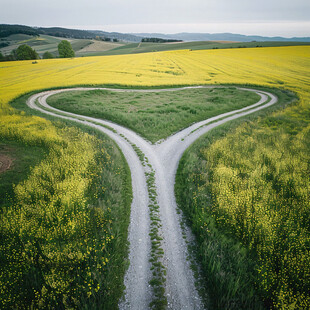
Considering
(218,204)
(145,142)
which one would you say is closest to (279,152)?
(218,204)

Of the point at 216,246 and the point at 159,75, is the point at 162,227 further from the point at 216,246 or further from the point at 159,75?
the point at 159,75

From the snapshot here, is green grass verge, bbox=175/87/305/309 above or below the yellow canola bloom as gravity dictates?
Answer: below

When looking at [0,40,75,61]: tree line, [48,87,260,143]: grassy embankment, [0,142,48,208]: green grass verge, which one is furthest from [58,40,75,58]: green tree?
[0,142,48,208]: green grass verge

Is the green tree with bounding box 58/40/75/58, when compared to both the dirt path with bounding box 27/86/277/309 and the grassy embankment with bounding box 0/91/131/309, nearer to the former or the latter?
the dirt path with bounding box 27/86/277/309

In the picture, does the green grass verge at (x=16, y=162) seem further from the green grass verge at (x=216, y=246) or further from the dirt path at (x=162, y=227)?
the green grass verge at (x=216, y=246)

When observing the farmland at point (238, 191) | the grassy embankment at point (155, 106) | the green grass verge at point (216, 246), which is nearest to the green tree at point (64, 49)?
the grassy embankment at point (155, 106)

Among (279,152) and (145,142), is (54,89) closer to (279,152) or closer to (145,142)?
(145,142)

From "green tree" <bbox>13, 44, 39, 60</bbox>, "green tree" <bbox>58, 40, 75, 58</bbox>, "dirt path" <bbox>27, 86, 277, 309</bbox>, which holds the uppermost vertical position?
"green tree" <bbox>58, 40, 75, 58</bbox>

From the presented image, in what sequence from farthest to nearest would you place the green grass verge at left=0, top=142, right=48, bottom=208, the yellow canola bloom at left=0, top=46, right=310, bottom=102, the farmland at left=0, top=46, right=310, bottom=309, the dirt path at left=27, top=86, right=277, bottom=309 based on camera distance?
the yellow canola bloom at left=0, top=46, right=310, bottom=102 < the green grass verge at left=0, top=142, right=48, bottom=208 < the farmland at left=0, top=46, right=310, bottom=309 < the dirt path at left=27, top=86, right=277, bottom=309
